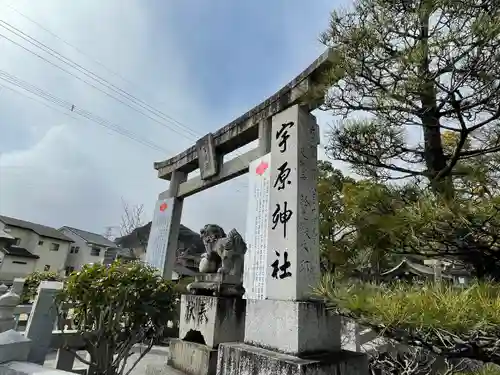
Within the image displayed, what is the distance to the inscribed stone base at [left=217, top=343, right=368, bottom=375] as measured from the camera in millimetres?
1979

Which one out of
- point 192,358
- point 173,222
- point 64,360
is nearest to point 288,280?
point 192,358

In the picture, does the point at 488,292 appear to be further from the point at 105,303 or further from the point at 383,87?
the point at 105,303

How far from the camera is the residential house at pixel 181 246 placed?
822 inches

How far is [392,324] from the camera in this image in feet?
5.11

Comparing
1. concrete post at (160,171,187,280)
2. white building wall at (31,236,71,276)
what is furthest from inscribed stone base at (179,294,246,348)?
white building wall at (31,236,71,276)

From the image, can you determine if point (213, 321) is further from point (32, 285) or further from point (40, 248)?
point (40, 248)

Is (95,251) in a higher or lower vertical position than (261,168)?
higher

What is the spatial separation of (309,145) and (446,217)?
1.32 m

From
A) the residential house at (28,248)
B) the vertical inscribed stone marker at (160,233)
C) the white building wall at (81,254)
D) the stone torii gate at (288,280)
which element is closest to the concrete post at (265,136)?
the stone torii gate at (288,280)

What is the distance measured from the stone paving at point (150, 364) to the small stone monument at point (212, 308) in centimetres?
15

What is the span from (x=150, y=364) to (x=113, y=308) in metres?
1.16

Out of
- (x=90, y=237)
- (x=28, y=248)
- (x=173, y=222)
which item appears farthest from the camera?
(x=90, y=237)

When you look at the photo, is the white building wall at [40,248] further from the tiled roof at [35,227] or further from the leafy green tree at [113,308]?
the leafy green tree at [113,308]

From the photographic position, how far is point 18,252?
20.8m
